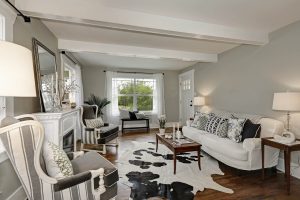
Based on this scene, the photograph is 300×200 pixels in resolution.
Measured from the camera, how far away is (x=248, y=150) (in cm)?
273

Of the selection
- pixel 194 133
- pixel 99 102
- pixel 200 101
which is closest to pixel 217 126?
pixel 194 133

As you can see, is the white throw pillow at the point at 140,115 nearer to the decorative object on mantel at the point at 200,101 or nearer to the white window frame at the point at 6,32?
the decorative object on mantel at the point at 200,101

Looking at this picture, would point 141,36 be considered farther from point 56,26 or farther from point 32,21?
point 32,21

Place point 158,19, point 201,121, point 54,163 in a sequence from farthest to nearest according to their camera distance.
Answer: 1. point 201,121
2. point 158,19
3. point 54,163

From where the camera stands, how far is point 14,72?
102 centimetres

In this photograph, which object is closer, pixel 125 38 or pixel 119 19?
pixel 119 19

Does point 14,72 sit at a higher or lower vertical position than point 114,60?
lower

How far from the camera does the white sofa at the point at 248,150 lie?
8.97 ft

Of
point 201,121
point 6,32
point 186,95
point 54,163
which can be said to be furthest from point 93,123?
point 186,95

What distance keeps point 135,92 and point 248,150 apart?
4.84 metres

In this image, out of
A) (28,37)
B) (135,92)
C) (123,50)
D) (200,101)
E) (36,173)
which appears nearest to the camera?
(36,173)

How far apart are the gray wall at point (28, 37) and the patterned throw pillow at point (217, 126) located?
316 centimetres

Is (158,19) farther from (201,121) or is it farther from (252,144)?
(201,121)

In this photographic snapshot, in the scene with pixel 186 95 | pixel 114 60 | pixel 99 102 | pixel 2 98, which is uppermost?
pixel 114 60
